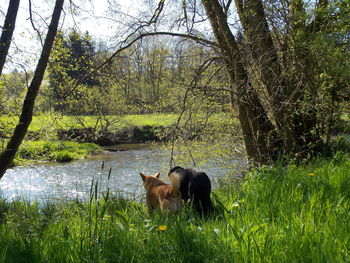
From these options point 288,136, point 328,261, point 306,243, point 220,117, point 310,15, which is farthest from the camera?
point 220,117

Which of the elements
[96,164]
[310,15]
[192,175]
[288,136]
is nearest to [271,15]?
[310,15]

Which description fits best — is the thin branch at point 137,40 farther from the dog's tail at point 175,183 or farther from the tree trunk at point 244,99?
the dog's tail at point 175,183

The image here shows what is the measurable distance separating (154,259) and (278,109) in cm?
479

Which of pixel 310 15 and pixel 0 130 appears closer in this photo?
pixel 310 15

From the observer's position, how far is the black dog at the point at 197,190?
391cm

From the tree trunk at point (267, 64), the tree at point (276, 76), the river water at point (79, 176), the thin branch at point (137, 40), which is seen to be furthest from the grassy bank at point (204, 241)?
the river water at point (79, 176)

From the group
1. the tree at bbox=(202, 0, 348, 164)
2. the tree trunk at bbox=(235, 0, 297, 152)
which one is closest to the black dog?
the tree at bbox=(202, 0, 348, 164)

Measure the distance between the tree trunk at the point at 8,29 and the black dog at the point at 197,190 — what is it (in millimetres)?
4042

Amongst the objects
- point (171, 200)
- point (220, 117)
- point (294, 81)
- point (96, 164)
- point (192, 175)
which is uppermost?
point (294, 81)

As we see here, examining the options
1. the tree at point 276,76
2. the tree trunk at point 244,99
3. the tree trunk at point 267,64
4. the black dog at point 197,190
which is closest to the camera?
the black dog at point 197,190

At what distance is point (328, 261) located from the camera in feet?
6.40

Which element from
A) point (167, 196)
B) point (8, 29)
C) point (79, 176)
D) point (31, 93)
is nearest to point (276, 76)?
point (167, 196)

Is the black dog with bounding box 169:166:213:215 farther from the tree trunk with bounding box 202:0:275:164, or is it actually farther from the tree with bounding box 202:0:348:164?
the tree trunk with bounding box 202:0:275:164

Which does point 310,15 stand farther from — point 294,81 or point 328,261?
point 328,261
